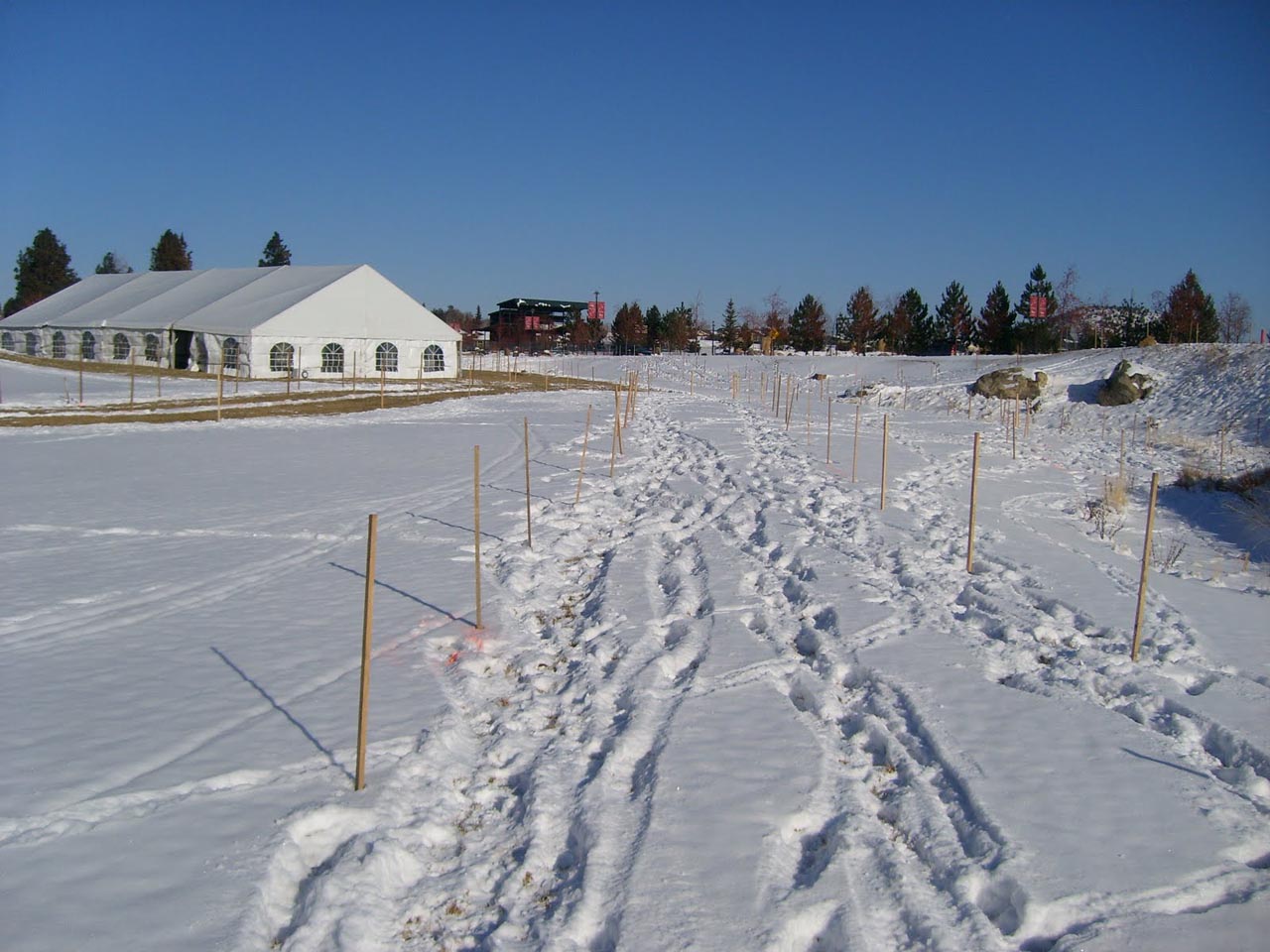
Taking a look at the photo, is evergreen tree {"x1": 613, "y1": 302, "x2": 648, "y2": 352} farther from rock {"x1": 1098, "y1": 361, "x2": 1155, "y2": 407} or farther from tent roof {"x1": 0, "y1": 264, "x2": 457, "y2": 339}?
rock {"x1": 1098, "y1": 361, "x2": 1155, "y2": 407}

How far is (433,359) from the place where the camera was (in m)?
48.8

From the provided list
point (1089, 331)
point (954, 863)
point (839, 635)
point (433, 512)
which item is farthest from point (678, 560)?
point (1089, 331)

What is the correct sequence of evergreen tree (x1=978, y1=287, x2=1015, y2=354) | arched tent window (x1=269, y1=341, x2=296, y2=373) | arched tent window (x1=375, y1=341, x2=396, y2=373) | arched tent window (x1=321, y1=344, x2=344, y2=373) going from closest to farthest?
arched tent window (x1=269, y1=341, x2=296, y2=373)
arched tent window (x1=321, y1=344, x2=344, y2=373)
arched tent window (x1=375, y1=341, x2=396, y2=373)
evergreen tree (x1=978, y1=287, x2=1015, y2=354)

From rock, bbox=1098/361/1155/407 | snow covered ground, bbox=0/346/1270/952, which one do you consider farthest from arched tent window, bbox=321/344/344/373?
rock, bbox=1098/361/1155/407

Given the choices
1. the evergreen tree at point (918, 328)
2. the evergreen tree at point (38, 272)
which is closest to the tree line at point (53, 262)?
the evergreen tree at point (38, 272)

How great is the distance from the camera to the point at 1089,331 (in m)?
60.6

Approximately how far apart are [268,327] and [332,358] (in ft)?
11.9

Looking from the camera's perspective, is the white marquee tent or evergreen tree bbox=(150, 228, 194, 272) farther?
evergreen tree bbox=(150, 228, 194, 272)

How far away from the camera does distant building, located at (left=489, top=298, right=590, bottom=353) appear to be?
300 ft

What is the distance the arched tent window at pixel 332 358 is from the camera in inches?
1754

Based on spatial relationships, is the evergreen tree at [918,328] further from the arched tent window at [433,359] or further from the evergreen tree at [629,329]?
the arched tent window at [433,359]

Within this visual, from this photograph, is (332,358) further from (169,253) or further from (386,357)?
(169,253)

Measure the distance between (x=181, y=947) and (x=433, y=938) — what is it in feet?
3.34

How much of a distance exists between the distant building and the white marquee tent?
130 ft
